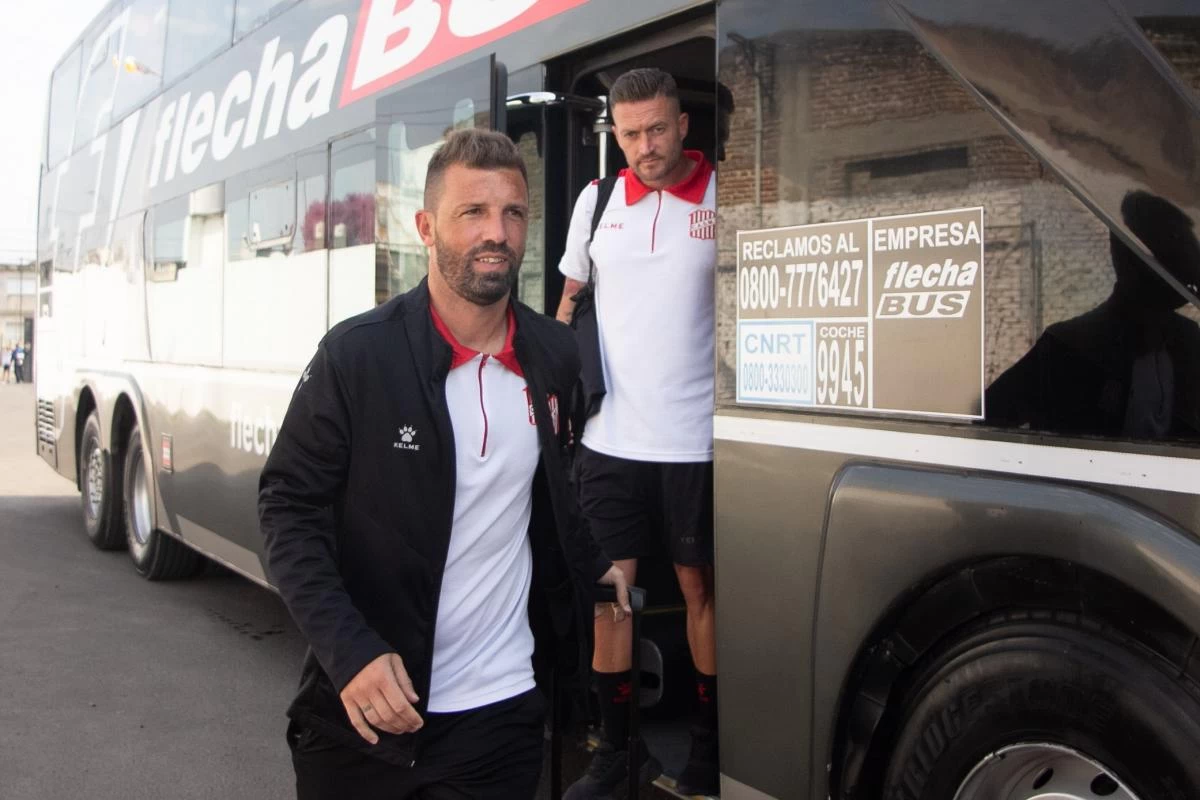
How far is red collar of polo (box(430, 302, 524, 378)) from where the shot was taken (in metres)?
2.36

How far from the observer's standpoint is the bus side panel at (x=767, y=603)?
2.99 metres

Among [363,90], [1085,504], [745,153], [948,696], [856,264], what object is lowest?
[948,696]

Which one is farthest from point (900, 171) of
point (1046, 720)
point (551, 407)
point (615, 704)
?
point (615, 704)

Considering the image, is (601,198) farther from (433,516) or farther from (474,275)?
(433,516)

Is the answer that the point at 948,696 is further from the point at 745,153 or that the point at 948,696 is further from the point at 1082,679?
the point at 745,153

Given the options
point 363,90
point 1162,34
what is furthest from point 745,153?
point 363,90

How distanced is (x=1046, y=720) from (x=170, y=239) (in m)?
6.37

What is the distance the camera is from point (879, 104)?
9.20 feet

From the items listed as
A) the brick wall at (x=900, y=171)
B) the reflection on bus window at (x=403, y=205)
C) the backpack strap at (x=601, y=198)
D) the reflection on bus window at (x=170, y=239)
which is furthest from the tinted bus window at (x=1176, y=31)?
the reflection on bus window at (x=170, y=239)

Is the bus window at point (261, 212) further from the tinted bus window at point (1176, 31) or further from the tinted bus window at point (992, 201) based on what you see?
the tinted bus window at point (1176, 31)

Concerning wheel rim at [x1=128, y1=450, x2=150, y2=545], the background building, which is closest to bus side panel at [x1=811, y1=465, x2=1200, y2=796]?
wheel rim at [x1=128, y1=450, x2=150, y2=545]

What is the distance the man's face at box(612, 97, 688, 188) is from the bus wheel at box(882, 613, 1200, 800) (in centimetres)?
169

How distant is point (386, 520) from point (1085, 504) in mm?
1288

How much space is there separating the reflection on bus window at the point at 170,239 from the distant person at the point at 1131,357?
5875 millimetres
